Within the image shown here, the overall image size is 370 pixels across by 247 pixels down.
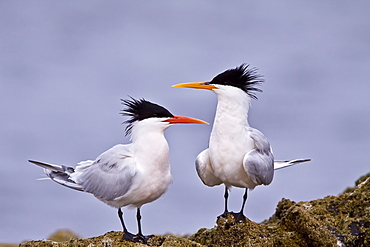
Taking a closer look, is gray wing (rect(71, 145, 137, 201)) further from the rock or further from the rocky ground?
the rock

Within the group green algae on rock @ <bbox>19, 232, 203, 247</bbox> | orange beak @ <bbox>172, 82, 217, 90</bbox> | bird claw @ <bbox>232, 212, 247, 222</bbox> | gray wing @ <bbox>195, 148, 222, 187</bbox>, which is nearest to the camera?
green algae on rock @ <bbox>19, 232, 203, 247</bbox>

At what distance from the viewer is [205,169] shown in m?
7.62

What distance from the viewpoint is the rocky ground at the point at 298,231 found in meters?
6.32

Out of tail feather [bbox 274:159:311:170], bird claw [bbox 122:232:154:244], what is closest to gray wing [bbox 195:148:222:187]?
tail feather [bbox 274:159:311:170]

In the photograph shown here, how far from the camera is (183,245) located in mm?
6254

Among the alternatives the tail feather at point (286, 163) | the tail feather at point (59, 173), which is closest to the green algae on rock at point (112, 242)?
the tail feather at point (59, 173)

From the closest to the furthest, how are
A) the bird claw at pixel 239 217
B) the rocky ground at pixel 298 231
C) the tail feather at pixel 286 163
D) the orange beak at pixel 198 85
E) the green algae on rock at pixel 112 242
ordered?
the green algae on rock at pixel 112 242, the rocky ground at pixel 298 231, the bird claw at pixel 239 217, the orange beak at pixel 198 85, the tail feather at pixel 286 163

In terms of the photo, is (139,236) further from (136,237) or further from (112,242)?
(112,242)

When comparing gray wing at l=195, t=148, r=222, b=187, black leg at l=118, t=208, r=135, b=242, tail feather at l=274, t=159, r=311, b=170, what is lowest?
black leg at l=118, t=208, r=135, b=242

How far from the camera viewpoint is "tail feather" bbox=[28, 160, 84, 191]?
713 centimetres

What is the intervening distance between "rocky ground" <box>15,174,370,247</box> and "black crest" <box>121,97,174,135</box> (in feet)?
4.91

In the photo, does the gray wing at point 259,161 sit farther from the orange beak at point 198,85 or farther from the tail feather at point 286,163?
the orange beak at point 198,85

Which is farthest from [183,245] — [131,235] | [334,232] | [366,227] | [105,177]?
[366,227]

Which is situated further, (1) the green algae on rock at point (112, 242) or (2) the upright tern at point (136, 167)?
(2) the upright tern at point (136, 167)
